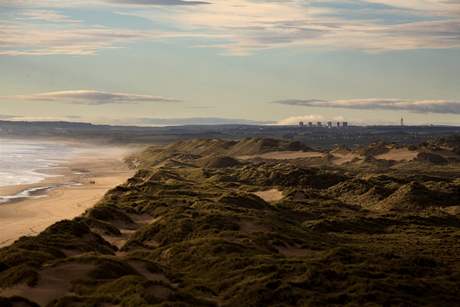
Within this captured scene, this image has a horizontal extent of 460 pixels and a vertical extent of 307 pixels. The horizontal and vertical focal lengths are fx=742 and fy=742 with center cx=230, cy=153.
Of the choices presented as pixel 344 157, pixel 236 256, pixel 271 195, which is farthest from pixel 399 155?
pixel 236 256

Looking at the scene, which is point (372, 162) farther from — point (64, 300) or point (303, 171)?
point (64, 300)

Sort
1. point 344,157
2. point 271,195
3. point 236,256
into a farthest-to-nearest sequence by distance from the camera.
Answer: point 344,157
point 271,195
point 236,256

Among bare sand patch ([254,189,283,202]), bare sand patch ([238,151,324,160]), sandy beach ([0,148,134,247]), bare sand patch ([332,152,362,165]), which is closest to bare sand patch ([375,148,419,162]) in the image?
bare sand patch ([332,152,362,165])

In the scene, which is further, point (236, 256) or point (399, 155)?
point (399, 155)

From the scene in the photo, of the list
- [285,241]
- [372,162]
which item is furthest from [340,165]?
[285,241]

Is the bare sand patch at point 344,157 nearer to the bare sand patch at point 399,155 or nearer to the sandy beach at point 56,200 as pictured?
the bare sand patch at point 399,155

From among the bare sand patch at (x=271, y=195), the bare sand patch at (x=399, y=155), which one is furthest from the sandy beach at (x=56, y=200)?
the bare sand patch at (x=399, y=155)

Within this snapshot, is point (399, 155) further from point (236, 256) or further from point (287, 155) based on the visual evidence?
point (236, 256)
